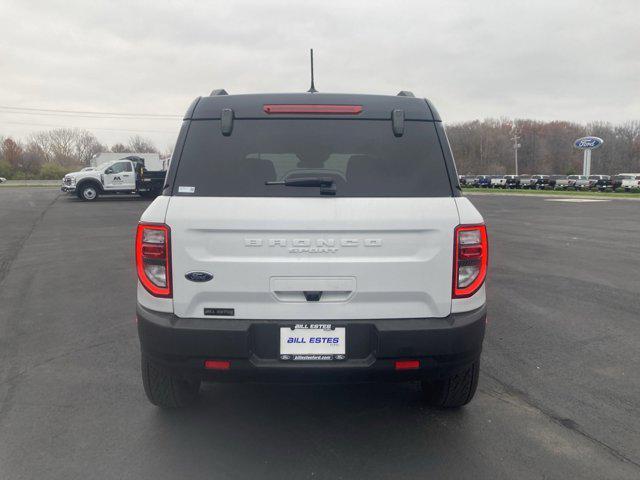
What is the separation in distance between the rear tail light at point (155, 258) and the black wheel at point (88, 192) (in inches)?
1060

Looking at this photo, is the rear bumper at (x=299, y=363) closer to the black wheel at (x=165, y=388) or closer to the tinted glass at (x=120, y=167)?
the black wheel at (x=165, y=388)

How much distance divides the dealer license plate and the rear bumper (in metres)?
0.03

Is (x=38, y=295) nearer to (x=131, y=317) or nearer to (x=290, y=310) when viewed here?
(x=131, y=317)

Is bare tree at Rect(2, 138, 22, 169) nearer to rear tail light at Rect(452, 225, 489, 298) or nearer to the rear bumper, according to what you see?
the rear bumper

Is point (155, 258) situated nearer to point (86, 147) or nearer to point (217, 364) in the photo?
point (217, 364)

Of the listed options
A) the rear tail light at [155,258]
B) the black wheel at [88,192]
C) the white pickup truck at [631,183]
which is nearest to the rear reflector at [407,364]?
the rear tail light at [155,258]

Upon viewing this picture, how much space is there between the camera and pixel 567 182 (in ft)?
166

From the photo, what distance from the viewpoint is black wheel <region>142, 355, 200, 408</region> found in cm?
322

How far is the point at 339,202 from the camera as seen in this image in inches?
107

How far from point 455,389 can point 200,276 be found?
1.80m

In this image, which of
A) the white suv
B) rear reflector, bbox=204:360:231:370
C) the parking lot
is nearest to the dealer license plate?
the white suv

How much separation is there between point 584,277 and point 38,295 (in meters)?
7.86

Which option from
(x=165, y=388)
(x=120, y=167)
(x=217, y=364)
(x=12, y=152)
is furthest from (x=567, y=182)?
(x=12, y=152)

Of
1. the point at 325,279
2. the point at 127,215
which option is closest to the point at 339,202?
the point at 325,279
